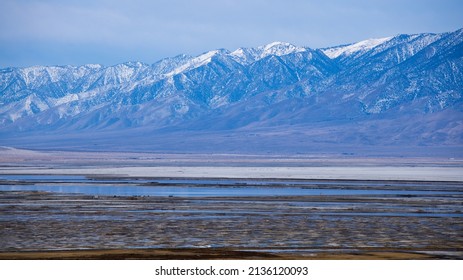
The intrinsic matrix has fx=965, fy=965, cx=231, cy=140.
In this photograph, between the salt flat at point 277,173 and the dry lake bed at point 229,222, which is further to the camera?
the salt flat at point 277,173

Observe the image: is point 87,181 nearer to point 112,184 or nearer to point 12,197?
point 112,184

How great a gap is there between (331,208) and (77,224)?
13.7 m

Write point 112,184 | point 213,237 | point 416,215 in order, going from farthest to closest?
1. point 112,184
2. point 416,215
3. point 213,237

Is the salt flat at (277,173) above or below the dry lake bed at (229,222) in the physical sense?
above

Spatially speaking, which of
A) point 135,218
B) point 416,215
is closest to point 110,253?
point 135,218

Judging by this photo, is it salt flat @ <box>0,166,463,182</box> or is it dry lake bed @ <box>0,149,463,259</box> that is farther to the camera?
salt flat @ <box>0,166,463,182</box>

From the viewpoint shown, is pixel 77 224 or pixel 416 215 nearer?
pixel 77 224

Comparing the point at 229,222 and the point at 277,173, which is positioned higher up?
the point at 277,173

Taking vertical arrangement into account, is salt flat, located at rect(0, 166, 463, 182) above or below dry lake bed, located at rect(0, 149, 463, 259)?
above

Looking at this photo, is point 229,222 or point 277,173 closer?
point 229,222

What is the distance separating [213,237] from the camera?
29438 millimetres
